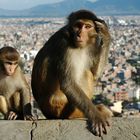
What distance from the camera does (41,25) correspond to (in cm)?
12912

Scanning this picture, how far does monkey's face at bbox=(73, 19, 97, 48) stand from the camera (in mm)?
4438

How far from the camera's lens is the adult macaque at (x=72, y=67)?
14.5 ft

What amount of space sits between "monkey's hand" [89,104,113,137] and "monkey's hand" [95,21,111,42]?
726 mm

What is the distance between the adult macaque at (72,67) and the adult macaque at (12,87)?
189mm

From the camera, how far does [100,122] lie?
3996 millimetres

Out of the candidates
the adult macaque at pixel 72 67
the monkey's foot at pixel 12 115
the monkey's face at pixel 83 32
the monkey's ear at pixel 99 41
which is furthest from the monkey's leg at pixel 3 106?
the monkey's ear at pixel 99 41

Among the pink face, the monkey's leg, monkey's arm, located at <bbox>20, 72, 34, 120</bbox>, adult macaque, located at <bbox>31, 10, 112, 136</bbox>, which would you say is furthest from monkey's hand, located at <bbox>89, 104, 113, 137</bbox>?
the pink face

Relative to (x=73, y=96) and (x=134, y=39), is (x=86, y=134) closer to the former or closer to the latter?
(x=73, y=96)

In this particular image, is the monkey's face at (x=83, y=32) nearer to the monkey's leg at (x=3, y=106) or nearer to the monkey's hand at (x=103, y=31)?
the monkey's hand at (x=103, y=31)

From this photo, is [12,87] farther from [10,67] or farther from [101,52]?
[101,52]

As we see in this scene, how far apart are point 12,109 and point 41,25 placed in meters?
125

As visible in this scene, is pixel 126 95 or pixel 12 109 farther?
pixel 126 95

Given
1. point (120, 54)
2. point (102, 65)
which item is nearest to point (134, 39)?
point (120, 54)

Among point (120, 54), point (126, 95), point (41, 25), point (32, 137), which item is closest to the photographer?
point (32, 137)
